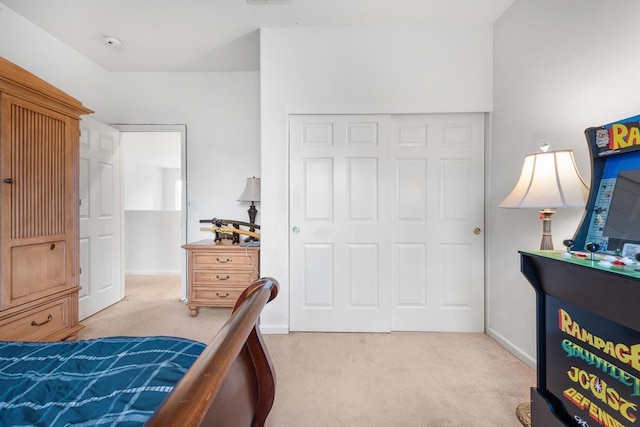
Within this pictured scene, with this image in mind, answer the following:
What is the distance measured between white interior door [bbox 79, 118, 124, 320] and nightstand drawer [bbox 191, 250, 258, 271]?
1119mm

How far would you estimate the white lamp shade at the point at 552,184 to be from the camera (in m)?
1.31

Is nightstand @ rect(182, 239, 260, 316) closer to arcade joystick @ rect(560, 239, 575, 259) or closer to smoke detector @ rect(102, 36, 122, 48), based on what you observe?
smoke detector @ rect(102, 36, 122, 48)

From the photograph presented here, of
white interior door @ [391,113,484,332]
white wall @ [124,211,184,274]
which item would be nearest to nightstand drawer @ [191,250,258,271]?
white interior door @ [391,113,484,332]

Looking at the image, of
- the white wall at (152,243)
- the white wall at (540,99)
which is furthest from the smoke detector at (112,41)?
the white wall at (540,99)

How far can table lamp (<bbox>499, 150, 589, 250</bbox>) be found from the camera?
1.31 m

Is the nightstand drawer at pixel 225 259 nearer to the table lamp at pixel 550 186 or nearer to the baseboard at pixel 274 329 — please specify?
the baseboard at pixel 274 329

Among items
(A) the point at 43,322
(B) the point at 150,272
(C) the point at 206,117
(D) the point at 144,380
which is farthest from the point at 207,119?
(D) the point at 144,380

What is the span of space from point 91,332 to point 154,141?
351 centimetres

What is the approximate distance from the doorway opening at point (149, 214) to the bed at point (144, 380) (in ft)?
8.18

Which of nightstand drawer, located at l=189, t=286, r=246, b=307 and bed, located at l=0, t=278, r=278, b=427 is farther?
nightstand drawer, located at l=189, t=286, r=246, b=307

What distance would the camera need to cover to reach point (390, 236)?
2449mm

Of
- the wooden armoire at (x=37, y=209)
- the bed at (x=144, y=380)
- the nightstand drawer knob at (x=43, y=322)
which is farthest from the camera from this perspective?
the nightstand drawer knob at (x=43, y=322)

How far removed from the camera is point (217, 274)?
276cm

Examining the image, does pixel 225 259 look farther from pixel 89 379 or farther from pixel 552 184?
pixel 552 184
